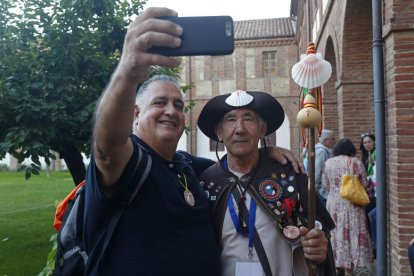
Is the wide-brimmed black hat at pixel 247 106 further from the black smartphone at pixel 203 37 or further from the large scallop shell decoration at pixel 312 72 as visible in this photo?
the black smartphone at pixel 203 37

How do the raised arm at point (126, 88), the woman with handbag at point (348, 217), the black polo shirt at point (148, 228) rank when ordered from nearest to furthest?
the raised arm at point (126, 88) < the black polo shirt at point (148, 228) < the woman with handbag at point (348, 217)

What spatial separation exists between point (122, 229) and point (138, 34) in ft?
2.59

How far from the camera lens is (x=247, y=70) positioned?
2764cm

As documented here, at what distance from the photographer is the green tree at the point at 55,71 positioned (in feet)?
16.2

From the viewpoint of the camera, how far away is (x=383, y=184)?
473 cm

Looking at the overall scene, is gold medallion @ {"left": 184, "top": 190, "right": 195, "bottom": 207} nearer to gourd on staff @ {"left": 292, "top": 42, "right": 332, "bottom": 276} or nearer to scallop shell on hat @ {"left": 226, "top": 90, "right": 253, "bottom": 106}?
gourd on staff @ {"left": 292, "top": 42, "right": 332, "bottom": 276}

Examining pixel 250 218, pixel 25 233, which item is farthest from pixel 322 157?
pixel 25 233

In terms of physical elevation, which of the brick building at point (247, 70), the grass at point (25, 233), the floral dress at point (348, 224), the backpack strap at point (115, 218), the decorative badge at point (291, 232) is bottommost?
the grass at point (25, 233)

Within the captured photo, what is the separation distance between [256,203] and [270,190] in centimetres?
10

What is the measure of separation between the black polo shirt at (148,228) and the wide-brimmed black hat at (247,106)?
70 cm

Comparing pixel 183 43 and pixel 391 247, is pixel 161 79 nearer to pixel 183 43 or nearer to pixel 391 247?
pixel 183 43

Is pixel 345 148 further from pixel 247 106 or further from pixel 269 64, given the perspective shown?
pixel 269 64

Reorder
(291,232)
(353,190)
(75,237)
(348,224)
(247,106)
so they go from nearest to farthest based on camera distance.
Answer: (75,237), (291,232), (247,106), (353,190), (348,224)

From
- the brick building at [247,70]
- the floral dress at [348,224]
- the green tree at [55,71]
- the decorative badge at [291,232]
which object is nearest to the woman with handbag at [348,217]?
the floral dress at [348,224]
